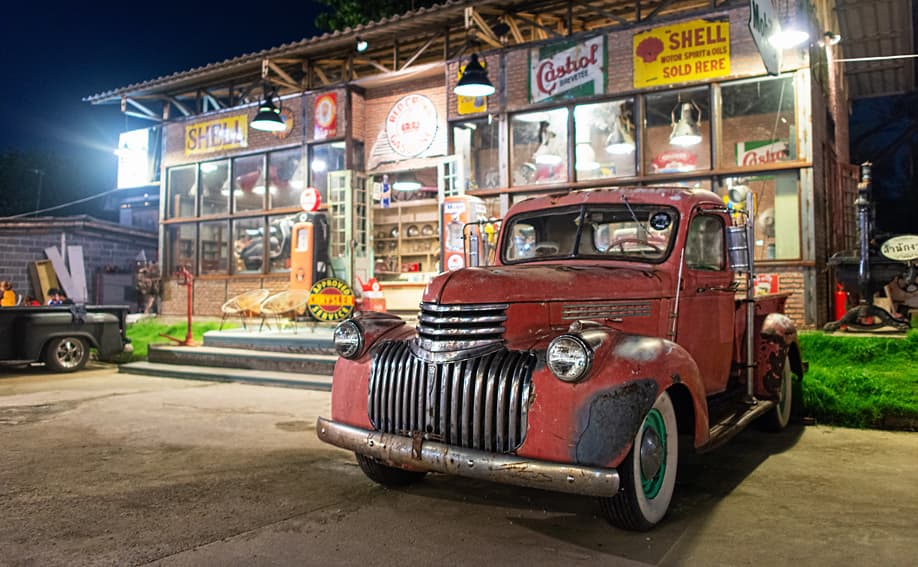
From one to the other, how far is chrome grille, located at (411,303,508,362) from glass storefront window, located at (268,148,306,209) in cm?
1241

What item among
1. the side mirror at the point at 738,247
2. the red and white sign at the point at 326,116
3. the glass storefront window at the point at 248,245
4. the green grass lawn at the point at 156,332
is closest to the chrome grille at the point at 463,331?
the side mirror at the point at 738,247

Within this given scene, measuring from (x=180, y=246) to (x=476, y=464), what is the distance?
52.5ft

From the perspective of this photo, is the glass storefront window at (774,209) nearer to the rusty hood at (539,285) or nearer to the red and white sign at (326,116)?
the rusty hood at (539,285)

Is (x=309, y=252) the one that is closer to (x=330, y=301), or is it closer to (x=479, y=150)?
(x=330, y=301)

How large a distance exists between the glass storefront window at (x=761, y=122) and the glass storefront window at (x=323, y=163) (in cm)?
802

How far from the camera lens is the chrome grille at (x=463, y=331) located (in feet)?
12.1

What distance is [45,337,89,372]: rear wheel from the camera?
10836 millimetres

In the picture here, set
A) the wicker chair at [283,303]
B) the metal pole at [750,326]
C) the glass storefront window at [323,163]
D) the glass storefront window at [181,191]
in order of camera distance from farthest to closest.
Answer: the glass storefront window at [181,191], the glass storefront window at [323,163], the wicker chair at [283,303], the metal pole at [750,326]

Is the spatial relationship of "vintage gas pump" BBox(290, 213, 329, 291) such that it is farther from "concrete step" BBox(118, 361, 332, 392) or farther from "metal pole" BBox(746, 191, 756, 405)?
"metal pole" BBox(746, 191, 756, 405)

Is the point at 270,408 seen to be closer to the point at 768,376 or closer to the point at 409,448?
the point at 409,448

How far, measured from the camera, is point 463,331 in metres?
3.72

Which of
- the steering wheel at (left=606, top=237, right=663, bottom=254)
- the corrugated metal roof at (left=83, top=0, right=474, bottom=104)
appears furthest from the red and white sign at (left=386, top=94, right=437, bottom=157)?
the steering wheel at (left=606, top=237, right=663, bottom=254)

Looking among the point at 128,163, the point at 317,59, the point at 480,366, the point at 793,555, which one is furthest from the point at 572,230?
the point at 128,163

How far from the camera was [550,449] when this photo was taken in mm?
3330
